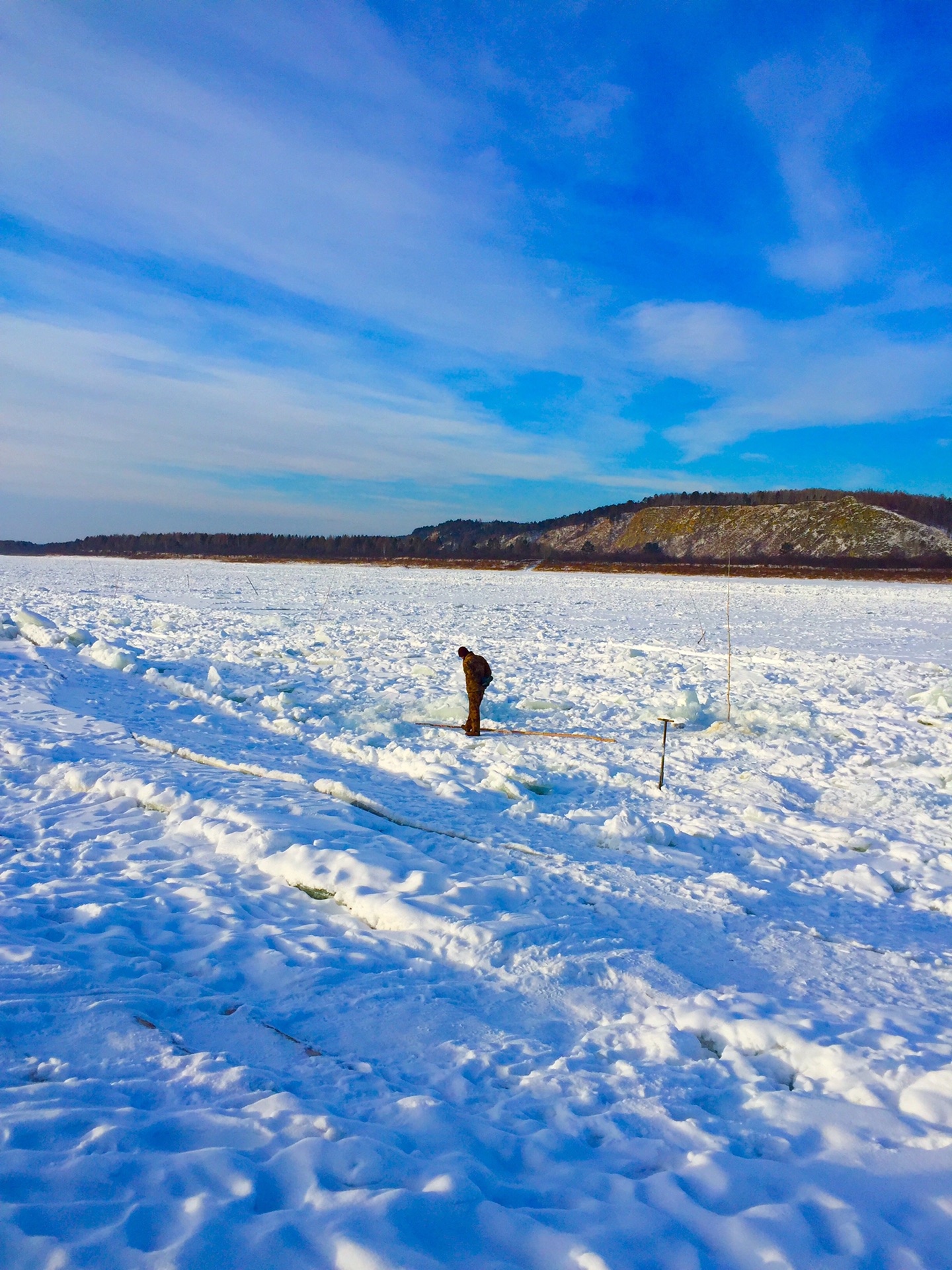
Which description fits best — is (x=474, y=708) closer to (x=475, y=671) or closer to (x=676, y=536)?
(x=475, y=671)

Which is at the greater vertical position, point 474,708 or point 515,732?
point 474,708

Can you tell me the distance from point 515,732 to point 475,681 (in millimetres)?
1007

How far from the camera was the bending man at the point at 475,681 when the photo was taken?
984cm

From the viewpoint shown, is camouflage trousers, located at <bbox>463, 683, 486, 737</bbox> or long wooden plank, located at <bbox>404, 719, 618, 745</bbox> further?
long wooden plank, located at <bbox>404, 719, 618, 745</bbox>

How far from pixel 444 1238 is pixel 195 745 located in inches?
287

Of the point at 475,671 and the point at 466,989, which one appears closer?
the point at 466,989

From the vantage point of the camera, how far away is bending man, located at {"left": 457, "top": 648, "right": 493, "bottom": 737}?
9836mm

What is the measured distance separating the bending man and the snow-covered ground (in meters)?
0.35

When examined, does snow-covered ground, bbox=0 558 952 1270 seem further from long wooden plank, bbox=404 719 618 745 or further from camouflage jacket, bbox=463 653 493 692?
camouflage jacket, bbox=463 653 493 692

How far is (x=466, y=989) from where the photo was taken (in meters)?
4.24

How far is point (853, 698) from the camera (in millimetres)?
12562

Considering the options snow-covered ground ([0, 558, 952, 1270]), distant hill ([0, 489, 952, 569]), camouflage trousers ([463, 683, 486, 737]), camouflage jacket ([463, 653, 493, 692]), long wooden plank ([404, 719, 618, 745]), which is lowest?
snow-covered ground ([0, 558, 952, 1270])

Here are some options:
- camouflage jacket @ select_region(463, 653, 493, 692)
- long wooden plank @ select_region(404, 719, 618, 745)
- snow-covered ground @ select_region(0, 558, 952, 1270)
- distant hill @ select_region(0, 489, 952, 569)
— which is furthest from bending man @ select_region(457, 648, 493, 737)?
distant hill @ select_region(0, 489, 952, 569)

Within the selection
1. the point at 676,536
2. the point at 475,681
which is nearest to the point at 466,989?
the point at 475,681
